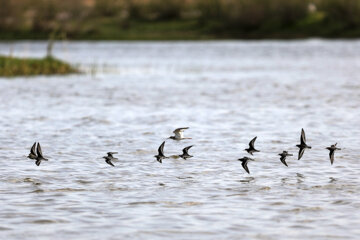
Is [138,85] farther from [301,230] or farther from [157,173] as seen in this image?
[301,230]

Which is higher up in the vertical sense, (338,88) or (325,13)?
(325,13)


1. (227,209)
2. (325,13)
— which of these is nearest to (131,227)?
(227,209)

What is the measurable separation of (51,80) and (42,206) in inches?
1408

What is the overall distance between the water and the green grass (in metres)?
9.46

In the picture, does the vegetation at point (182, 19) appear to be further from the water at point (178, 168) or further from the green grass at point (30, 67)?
the water at point (178, 168)

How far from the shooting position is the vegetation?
13625 cm

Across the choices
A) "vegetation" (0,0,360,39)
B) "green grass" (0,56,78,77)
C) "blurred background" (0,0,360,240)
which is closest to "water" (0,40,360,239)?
"blurred background" (0,0,360,240)

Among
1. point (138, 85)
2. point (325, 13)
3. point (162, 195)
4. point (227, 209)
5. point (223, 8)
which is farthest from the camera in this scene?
point (223, 8)

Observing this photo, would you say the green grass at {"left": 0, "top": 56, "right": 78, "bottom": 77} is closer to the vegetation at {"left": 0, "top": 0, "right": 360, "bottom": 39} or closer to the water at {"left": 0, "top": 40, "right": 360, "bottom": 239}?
the water at {"left": 0, "top": 40, "right": 360, "bottom": 239}

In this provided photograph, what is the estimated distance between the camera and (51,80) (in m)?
49.0

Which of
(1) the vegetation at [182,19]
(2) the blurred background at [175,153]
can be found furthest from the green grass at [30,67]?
(1) the vegetation at [182,19]

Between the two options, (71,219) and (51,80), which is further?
(51,80)

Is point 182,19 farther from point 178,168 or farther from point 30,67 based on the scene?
point 178,168

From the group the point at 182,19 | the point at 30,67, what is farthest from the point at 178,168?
the point at 182,19
